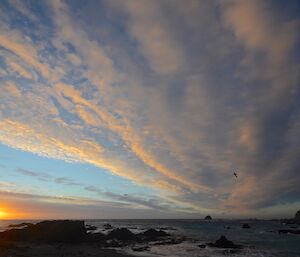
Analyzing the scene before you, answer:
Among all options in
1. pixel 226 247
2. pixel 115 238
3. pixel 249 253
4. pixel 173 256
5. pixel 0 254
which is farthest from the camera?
pixel 115 238

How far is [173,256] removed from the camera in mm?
46406

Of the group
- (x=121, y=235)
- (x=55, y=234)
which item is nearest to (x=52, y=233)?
(x=55, y=234)

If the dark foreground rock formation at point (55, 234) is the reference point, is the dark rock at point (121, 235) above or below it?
A: above

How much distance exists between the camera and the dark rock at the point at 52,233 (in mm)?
60541

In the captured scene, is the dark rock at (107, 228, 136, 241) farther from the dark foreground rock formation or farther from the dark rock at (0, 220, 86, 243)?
the dark rock at (0, 220, 86, 243)

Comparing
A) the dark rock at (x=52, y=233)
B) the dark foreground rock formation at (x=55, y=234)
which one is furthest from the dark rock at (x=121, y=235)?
the dark rock at (x=52, y=233)

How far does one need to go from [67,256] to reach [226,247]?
28318 mm

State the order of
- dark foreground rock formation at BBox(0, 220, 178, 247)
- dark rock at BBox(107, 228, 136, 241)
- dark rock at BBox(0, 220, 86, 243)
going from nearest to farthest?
dark foreground rock formation at BBox(0, 220, 178, 247) → dark rock at BBox(0, 220, 86, 243) → dark rock at BBox(107, 228, 136, 241)

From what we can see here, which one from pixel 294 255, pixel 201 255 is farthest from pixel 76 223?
pixel 294 255

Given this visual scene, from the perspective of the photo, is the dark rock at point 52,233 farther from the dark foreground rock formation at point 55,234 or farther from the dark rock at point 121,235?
the dark rock at point 121,235

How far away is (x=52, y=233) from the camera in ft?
200

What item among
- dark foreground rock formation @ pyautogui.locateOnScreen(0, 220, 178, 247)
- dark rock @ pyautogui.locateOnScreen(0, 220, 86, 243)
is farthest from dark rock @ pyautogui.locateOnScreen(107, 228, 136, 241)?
dark rock @ pyautogui.locateOnScreen(0, 220, 86, 243)

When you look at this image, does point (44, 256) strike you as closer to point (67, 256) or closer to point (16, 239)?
point (67, 256)

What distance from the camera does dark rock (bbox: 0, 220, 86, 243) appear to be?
6054 centimetres
